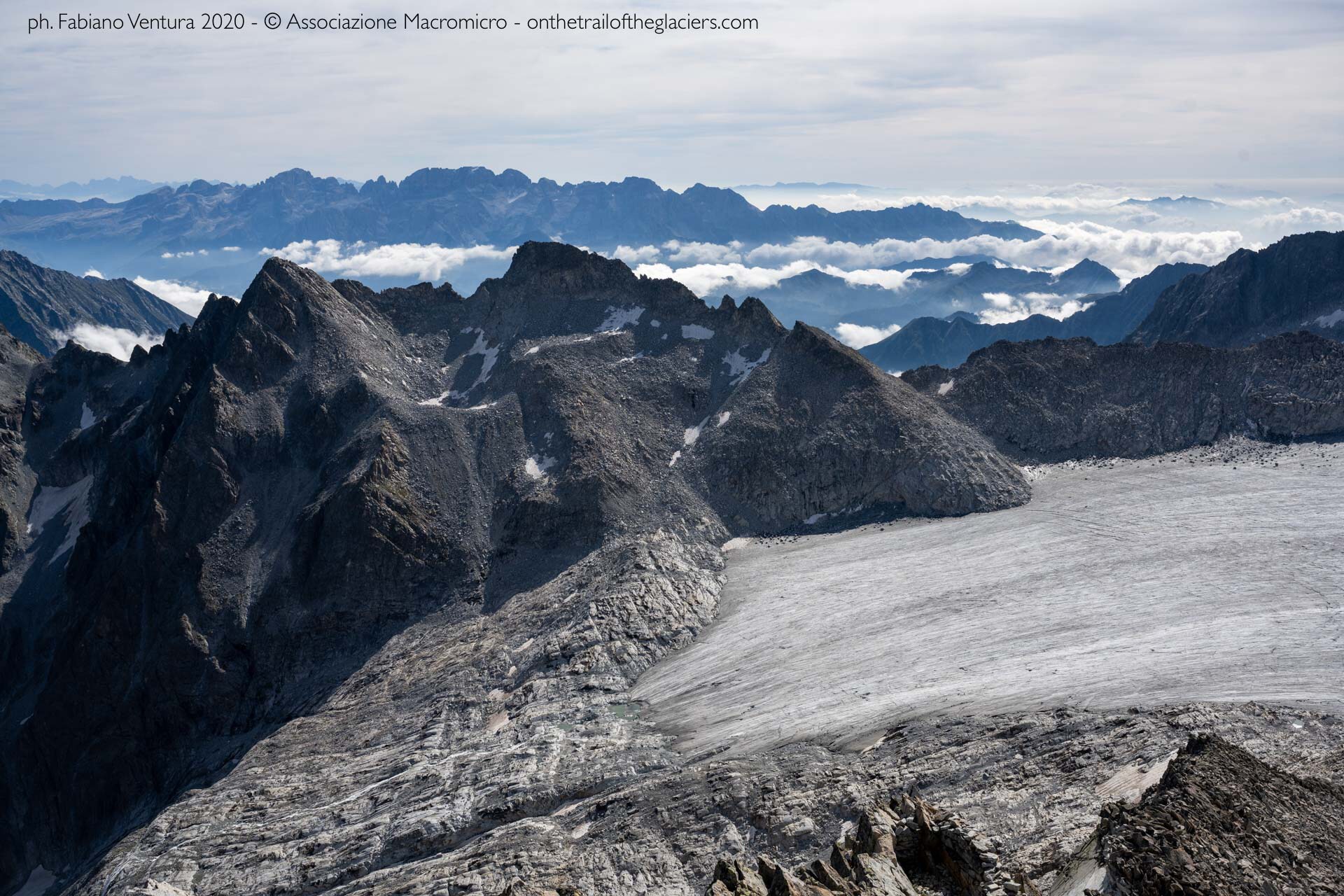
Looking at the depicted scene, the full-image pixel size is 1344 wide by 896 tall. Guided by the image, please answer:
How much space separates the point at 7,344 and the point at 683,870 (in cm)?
15465

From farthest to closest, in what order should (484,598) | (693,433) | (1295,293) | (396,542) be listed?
(1295,293), (693,433), (396,542), (484,598)

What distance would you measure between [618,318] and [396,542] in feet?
148

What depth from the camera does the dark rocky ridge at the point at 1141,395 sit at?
101750 millimetres

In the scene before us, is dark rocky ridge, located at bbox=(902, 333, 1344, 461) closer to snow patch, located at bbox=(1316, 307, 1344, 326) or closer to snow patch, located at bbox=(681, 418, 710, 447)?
snow patch, located at bbox=(681, 418, 710, 447)

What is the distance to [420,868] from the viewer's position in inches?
2007

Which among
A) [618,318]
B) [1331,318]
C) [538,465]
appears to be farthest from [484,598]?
[1331,318]

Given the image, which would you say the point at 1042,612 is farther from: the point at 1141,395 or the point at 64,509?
the point at 64,509

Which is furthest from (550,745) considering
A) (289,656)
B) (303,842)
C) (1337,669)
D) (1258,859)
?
(1337,669)

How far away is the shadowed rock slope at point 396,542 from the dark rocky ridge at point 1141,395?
9568mm

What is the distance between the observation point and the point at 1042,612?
68.4 metres

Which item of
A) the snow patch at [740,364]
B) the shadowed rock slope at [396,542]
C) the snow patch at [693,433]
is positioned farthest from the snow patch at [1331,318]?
the snow patch at [693,433]

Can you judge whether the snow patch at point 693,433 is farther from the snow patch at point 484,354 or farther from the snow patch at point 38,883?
the snow patch at point 38,883

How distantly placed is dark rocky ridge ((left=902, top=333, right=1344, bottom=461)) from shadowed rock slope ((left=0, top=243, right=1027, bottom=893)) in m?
9.57

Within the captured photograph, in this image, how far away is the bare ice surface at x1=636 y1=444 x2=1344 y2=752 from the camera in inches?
2199
